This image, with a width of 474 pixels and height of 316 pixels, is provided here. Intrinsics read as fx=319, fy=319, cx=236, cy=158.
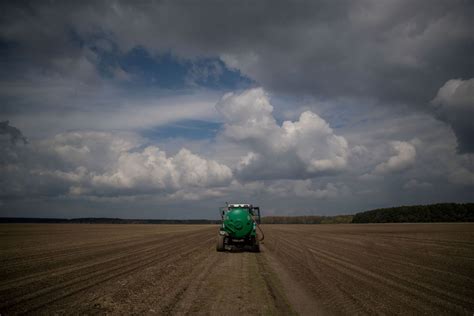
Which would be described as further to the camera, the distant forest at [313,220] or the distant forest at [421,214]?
the distant forest at [313,220]

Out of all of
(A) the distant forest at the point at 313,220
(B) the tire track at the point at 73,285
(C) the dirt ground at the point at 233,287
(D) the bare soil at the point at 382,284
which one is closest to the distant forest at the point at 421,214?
(A) the distant forest at the point at 313,220

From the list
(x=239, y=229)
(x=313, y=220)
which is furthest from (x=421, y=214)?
(x=239, y=229)

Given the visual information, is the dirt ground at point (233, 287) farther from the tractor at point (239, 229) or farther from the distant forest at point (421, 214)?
the distant forest at point (421, 214)

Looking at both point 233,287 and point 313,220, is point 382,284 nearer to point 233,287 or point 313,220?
point 233,287

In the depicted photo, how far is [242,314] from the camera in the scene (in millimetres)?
6707

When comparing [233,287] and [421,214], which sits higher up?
[233,287]

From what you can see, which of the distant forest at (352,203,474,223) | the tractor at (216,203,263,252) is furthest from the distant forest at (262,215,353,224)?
the tractor at (216,203,263,252)

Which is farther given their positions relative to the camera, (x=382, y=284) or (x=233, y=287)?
(x=382, y=284)

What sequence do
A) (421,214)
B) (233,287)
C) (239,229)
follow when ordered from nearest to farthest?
(233,287) < (239,229) < (421,214)

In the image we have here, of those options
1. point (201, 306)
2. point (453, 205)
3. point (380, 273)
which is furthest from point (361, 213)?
point (201, 306)

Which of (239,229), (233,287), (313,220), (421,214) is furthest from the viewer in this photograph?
(313,220)

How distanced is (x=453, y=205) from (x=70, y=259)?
296 feet

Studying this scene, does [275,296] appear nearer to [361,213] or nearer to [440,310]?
[440,310]

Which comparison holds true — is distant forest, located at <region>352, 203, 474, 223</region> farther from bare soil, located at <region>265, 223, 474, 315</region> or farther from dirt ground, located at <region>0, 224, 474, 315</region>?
dirt ground, located at <region>0, 224, 474, 315</region>
